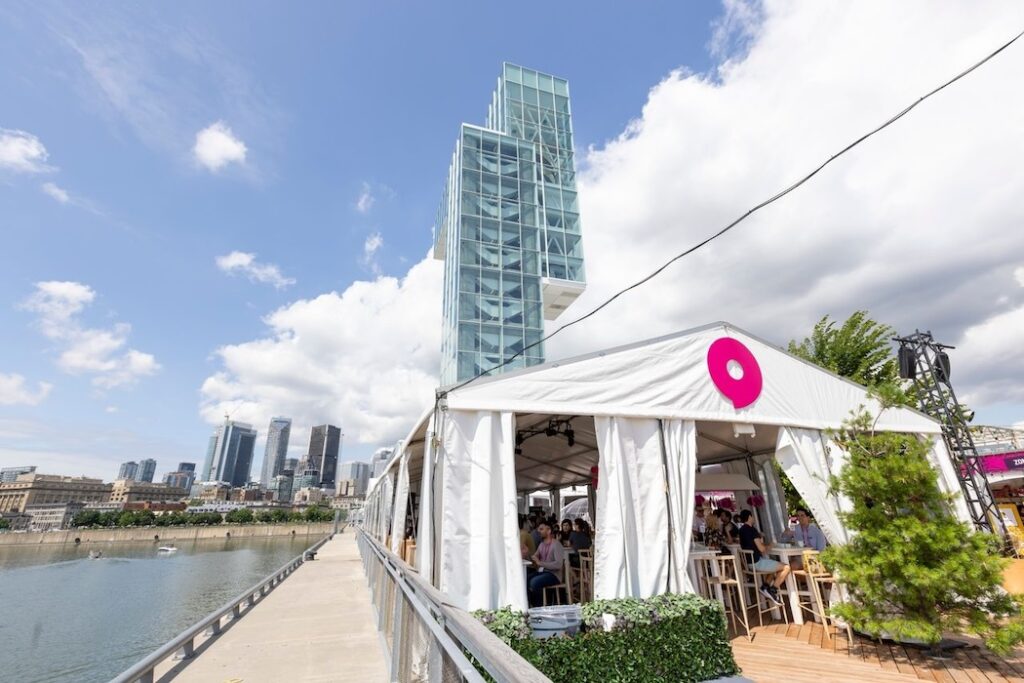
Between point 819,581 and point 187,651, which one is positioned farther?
point 819,581

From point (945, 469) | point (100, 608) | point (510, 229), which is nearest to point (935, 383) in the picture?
point (945, 469)

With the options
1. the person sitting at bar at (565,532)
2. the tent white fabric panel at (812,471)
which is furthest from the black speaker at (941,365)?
the person sitting at bar at (565,532)

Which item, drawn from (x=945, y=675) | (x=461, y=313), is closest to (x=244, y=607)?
(x=945, y=675)

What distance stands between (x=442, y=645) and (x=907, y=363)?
14.9m

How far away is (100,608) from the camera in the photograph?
25.6 meters

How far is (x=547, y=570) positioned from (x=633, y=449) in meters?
2.40

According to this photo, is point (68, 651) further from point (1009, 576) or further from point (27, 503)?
point (27, 503)

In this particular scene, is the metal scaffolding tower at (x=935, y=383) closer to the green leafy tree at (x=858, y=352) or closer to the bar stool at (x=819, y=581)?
the green leafy tree at (x=858, y=352)

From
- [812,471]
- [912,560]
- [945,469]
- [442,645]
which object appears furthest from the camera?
[945,469]

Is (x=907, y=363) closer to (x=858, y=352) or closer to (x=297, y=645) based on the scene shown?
(x=858, y=352)

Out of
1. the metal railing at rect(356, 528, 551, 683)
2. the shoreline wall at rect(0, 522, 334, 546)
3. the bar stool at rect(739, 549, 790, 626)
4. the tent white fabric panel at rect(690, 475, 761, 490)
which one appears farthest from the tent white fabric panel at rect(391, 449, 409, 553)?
the shoreline wall at rect(0, 522, 334, 546)

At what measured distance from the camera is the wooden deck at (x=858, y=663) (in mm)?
4402

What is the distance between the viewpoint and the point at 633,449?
5414 millimetres

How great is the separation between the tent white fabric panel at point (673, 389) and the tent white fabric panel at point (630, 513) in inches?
10.9
